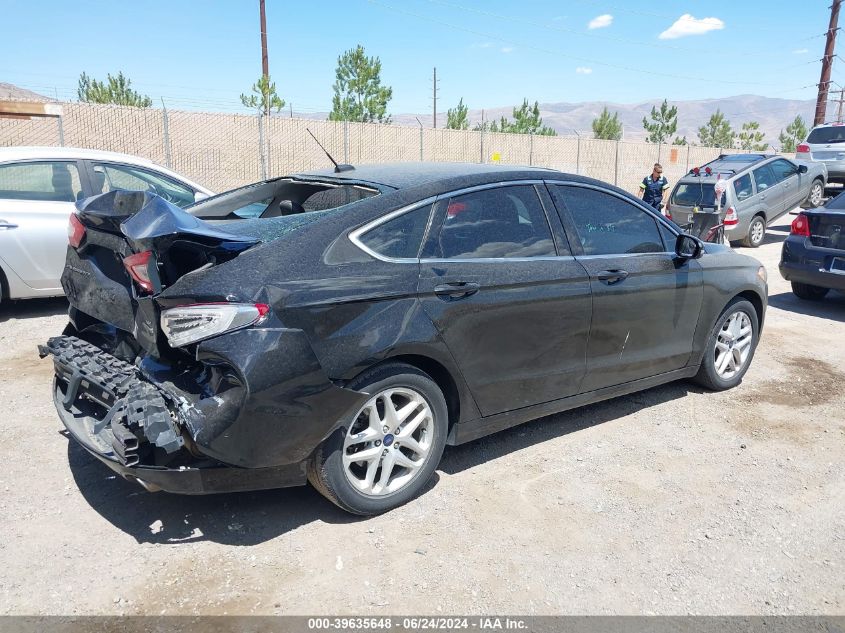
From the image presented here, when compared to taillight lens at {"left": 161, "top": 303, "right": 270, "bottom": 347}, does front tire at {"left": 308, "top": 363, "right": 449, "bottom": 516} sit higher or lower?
lower

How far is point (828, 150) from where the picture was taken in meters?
18.6

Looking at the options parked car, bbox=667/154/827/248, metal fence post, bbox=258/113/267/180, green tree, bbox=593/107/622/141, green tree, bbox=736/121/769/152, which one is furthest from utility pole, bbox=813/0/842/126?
metal fence post, bbox=258/113/267/180

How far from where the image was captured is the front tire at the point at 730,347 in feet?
17.0

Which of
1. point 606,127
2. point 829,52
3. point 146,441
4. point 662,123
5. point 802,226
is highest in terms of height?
point 829,52

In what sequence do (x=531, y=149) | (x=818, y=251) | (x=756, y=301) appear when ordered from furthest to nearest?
1. (x=531, y=149)
2. (x=818, y=251)
3. (x=756, y=301)

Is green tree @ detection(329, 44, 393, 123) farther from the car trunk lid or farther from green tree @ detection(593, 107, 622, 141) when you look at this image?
the car trunk lid

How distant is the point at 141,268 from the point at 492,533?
6.68 feet

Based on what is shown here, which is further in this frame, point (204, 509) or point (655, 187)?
point (655, 187)

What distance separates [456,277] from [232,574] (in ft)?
5.68

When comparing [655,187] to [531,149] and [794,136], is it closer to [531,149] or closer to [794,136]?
[531,149]

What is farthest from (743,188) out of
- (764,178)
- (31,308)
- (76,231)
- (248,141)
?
(76,231)

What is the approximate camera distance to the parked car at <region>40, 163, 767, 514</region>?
290 cm

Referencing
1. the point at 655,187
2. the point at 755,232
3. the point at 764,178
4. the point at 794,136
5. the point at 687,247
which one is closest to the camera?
the point at 687,247

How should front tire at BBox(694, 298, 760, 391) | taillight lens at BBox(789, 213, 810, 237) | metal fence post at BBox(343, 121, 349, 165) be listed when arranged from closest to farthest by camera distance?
front tire at BBox(694, 298, 760, 391) → taillight lens at BBox(789, 213, 810, 237) → metal fence post at BBox(343, 121, 349, 165)
